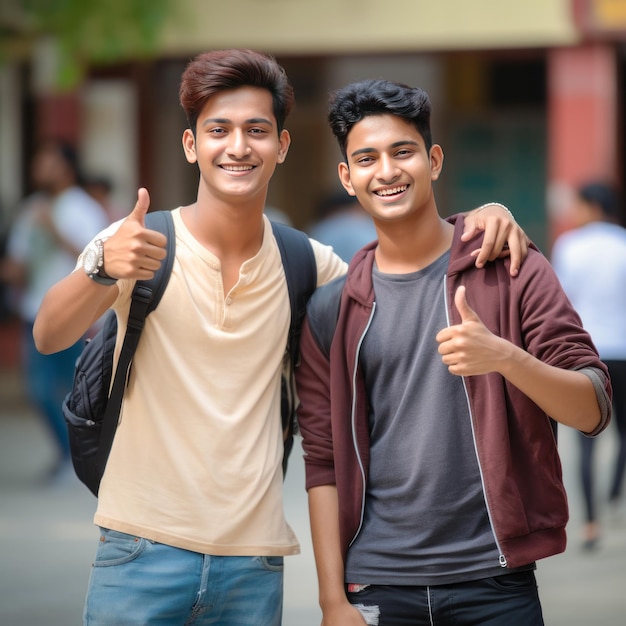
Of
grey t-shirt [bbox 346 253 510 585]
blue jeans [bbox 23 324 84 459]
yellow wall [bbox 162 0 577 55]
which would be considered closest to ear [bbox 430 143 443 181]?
grey t-shirt [bbox 346 253 510 585]

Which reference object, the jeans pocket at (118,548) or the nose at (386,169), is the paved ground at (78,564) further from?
the nose at (386,169)

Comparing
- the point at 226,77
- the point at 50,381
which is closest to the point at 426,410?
the point at 226,77

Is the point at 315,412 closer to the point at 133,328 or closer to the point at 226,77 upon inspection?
the point at 133,328

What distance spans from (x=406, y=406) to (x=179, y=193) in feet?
39.3

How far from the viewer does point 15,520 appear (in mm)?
7246

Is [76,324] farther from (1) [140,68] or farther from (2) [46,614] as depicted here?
(1) [140,68]

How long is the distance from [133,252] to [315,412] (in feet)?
2.32

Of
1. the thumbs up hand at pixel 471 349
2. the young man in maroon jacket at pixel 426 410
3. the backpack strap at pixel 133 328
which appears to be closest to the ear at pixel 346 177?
the young man in maroon jacket at pixel 426 410

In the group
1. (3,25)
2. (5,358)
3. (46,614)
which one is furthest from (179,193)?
(46,614)

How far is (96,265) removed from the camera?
298cm

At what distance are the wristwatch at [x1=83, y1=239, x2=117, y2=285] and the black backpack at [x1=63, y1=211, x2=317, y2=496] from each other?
19 centimetres

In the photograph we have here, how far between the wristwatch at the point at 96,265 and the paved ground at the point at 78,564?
9.49ft

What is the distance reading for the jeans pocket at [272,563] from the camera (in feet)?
10.6

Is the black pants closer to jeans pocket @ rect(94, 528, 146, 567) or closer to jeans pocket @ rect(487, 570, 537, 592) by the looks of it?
jeans pocket @ rect(487, 570, 537, 592)
